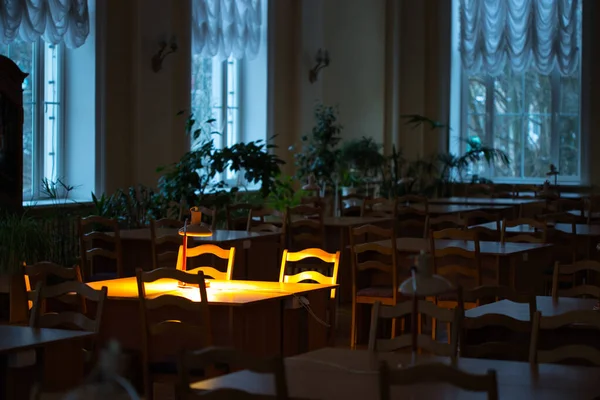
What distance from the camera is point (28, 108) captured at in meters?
10.1

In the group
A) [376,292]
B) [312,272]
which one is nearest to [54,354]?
[312,272]

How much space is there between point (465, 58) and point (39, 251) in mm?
10442

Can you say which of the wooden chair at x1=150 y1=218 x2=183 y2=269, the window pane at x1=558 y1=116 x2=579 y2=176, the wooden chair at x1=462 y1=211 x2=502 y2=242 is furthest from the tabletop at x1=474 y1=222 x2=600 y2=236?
the window pane at x1=558 y1=116 x2=579 y2=176

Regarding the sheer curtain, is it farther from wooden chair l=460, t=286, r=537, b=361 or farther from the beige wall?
wooden chair l=460, t=286, r=537, b=361

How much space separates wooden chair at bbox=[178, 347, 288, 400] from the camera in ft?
9.47

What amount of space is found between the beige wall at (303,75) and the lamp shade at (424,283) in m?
7.97

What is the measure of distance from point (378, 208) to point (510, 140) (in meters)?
5.57

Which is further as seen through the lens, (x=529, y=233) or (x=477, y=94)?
(x=477, y=94)

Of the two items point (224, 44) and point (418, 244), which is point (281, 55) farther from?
point (418, 244)

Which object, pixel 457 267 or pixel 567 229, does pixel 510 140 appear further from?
pixel 457 267

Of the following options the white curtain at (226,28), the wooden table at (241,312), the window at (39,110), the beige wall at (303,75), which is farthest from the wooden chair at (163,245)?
the white curtain at (226,28)

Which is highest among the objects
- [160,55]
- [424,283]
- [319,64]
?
[319,64]

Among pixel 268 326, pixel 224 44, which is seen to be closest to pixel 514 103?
pixel 224 44

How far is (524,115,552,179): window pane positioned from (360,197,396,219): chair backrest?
206 inches
